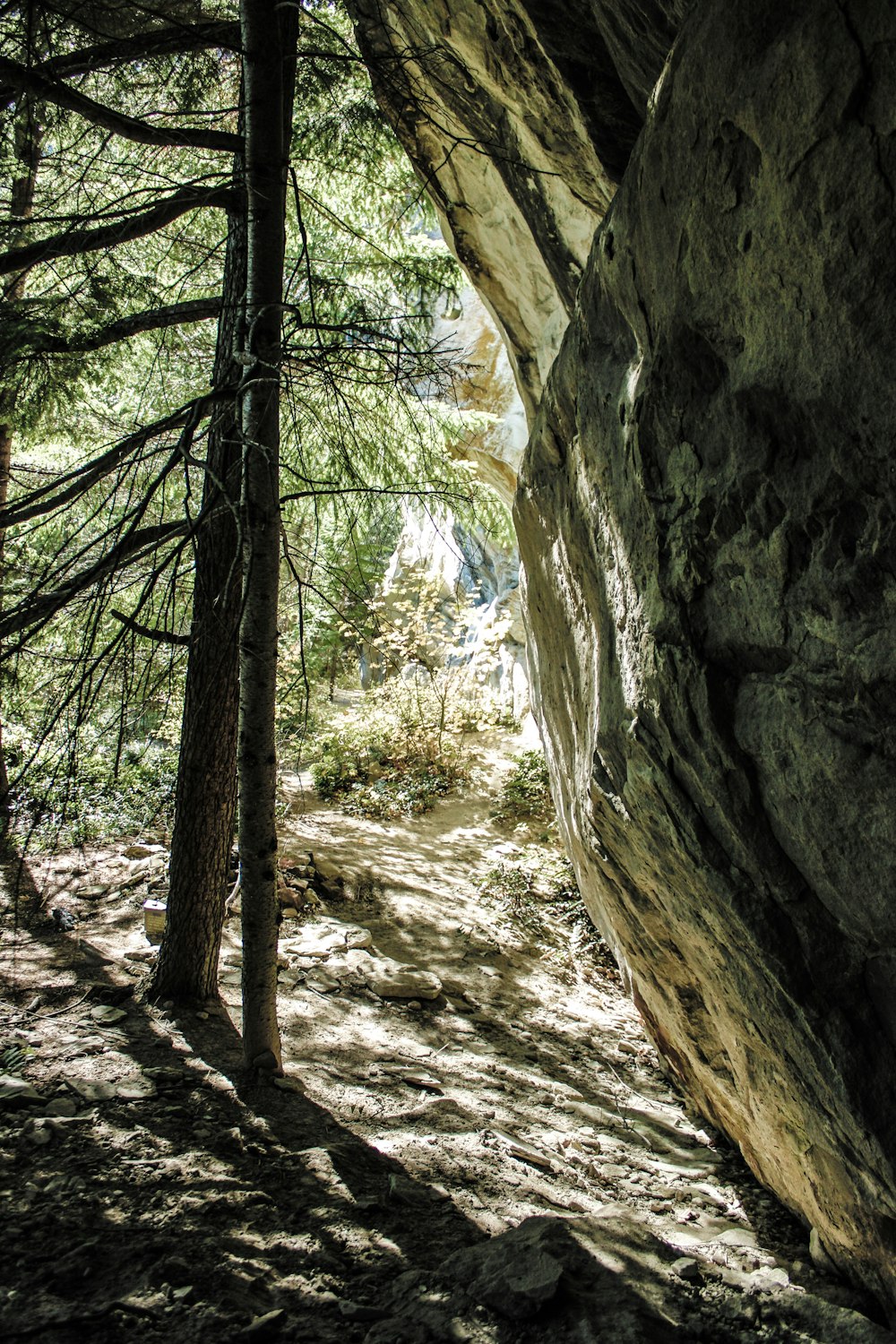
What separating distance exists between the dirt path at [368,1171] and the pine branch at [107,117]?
3.48 meters

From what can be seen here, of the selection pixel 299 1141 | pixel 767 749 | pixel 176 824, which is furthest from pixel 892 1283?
pixel 176 824

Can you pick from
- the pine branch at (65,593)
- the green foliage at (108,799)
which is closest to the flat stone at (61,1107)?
the pine branch at (65,593)

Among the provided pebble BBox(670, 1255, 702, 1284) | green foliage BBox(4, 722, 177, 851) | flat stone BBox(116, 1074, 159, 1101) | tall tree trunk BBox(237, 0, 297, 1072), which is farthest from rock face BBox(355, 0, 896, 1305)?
green foliage BBox(4, 722, 177, 851)

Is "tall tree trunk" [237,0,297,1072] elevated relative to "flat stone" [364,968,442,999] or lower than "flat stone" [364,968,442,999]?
elevated

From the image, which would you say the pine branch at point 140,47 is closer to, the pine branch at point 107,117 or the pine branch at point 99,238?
the pine branch at point 107,117

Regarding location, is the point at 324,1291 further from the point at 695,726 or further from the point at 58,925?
the point at 58,925

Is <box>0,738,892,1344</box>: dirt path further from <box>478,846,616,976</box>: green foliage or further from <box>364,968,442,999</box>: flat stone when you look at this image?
<box>478,846,616,976</box>: green foliage

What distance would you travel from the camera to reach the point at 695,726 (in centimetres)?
241

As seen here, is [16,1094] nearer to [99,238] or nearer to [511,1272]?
[511,1272]

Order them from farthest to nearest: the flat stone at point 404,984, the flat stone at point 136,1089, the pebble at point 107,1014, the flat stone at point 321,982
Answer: the flat stone at point 404,984 < the flat stone at point 321,982 < the pebble at point 107,1014 < the flat stone at point 136,1089

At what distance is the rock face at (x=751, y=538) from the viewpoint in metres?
1.75

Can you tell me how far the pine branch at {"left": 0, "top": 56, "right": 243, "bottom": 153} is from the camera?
116 inches

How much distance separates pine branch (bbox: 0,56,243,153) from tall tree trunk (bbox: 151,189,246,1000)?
0.57 meters

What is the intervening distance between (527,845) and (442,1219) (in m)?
5.92
